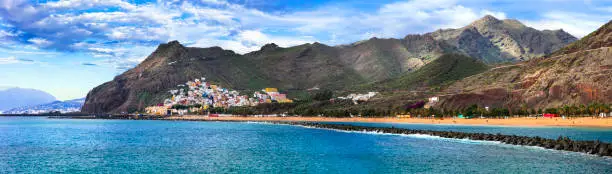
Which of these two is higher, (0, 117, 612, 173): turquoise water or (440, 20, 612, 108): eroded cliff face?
(440, 20, 612, 108): eroded cliff face

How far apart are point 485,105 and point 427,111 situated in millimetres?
25480

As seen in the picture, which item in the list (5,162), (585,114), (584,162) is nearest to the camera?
(584,162)

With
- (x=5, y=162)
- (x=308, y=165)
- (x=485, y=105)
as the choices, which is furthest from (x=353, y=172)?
(x=485, y=105)

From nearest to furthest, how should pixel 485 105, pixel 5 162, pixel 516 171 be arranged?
pixel 516 171 < pixel 5 162 < pixel 485 105

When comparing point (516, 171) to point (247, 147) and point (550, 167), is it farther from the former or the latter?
point (247, 147)

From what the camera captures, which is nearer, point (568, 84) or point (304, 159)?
point (304, 159)

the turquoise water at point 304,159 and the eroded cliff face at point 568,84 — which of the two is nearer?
the turquoise water at point 304,159

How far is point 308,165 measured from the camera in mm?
53750

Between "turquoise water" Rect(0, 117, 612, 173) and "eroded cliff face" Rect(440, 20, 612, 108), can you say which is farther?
"eroded cliff face" Rect(440, 20, 612, 108)

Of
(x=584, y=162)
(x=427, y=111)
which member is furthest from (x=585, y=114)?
(x=584, y=162)

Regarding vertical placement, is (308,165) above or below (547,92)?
below

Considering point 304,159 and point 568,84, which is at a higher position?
point 568,84

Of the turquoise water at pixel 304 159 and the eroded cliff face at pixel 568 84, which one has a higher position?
the eroded cliff face at pixel 568 84

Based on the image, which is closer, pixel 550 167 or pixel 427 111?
pixel 550 167
